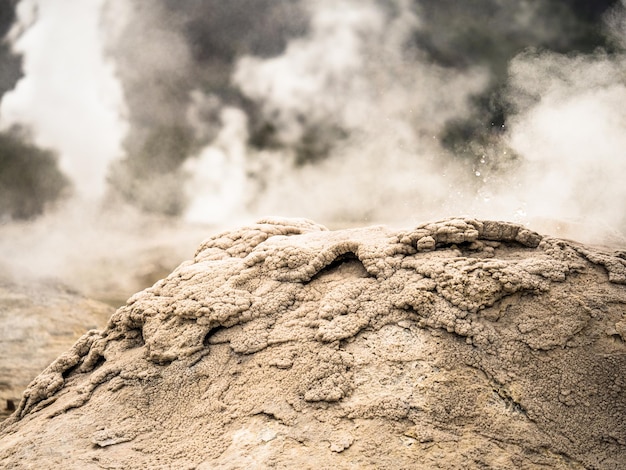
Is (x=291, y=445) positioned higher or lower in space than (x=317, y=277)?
lower

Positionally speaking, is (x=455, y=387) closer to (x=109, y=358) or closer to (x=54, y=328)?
(x=109, y=358)

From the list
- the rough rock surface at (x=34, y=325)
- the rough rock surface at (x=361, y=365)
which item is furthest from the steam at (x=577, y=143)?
the rough rock surface at (x=34, y=325)

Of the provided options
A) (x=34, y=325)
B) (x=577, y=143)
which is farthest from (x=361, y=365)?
(x=34, y=325)

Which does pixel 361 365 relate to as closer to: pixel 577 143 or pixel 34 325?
pixel 577 143

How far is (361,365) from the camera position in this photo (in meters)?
2.38

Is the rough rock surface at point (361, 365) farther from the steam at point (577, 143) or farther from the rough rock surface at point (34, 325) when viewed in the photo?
the rough rock surface at point (34, 325)

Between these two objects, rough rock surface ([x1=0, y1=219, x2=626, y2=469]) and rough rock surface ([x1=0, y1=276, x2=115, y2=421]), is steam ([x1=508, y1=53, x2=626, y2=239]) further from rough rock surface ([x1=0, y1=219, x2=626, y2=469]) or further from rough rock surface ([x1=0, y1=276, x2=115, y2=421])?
rough rock surface ([x1=0, y1=276, x2=115, y2=421])

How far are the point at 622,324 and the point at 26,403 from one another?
2988 millimetres

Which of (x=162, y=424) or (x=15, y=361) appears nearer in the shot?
(x=162, y=424)

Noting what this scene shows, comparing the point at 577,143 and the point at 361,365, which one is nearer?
the point at 361,365

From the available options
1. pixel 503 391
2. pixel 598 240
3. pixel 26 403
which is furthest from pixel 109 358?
pixel 598 240

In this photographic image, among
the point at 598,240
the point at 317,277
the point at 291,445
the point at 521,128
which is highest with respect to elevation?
the point at 521,128

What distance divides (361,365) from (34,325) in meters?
7.47

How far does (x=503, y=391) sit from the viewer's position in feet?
7.28
